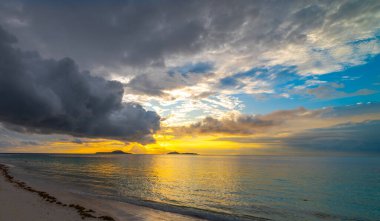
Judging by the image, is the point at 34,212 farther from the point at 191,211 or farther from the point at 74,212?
the point at 191,211

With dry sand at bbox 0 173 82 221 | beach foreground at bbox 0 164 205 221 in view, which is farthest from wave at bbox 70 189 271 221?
dry sand at bbox 0 173 82 221

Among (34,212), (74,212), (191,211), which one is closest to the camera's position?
(34,212)

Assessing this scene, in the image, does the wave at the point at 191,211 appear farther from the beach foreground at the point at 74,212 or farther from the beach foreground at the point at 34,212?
the beach foreground at the point at 34,212

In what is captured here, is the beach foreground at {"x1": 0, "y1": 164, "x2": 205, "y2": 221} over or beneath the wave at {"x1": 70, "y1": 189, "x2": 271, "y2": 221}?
over

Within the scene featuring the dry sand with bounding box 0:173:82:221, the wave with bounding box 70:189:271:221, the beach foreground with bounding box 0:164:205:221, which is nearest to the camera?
the dry sand with bounding box 0:173:82:221

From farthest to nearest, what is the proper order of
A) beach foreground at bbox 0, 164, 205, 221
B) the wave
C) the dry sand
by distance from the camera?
the wave → beach foreground at bbox 0, 164, 205, 221 → the dry sand

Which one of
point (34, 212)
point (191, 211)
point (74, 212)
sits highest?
point (34, 212)

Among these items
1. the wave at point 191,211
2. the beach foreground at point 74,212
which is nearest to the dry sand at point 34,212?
the beach foreground at point 74,212

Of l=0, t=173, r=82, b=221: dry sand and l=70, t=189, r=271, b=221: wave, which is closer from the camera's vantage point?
l=0, t=173, r=82, b=221: dry sand

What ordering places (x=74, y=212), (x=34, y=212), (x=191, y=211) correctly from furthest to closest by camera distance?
(x=191, y=211), (x=74, y=212), (x=34, y=212)

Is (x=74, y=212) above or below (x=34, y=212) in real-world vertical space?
below

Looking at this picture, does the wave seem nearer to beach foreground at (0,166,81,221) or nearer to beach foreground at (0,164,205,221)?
beach foreground at (0,164,205,221)

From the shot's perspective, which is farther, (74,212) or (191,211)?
(191,211)

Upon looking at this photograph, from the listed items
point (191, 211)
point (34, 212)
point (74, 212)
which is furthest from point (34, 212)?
point (191, 211)
